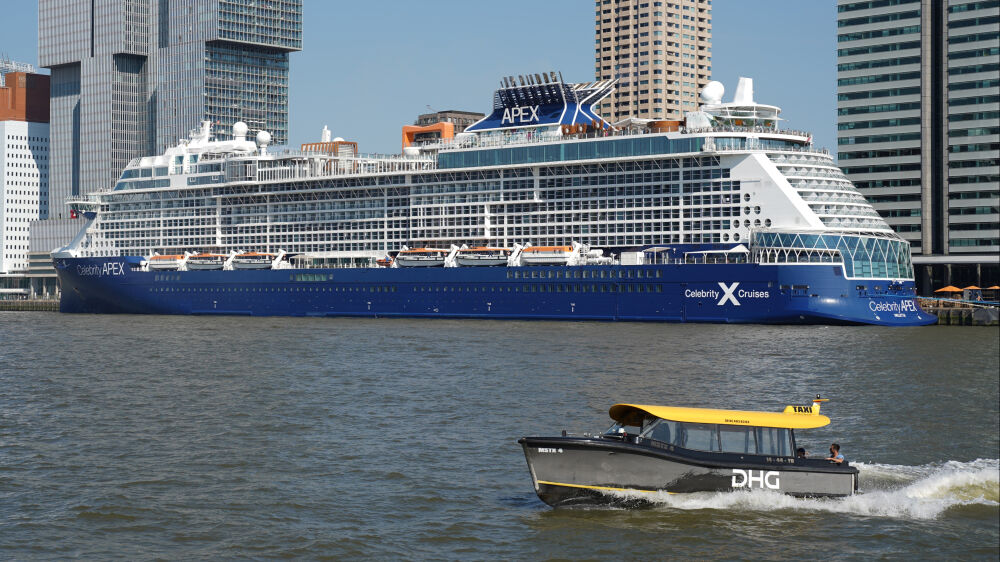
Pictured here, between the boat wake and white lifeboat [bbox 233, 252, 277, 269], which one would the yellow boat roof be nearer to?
the boat wake

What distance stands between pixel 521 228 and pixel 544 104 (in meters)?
12.0

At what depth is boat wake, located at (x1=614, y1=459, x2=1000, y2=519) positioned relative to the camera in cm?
2702

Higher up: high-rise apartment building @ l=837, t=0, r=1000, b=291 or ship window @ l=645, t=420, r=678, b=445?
high-rise apartment building @ l=837, t=0, r=1000, b=291

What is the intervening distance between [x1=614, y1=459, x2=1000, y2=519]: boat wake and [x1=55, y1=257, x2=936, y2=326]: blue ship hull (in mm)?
52638

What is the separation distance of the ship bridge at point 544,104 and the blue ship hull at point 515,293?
53.4 ft

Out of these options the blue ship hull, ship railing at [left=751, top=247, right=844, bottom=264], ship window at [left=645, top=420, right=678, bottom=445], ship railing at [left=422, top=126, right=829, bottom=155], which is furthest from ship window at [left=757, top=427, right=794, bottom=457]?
ship railing at [left=422, top=126, right=829, bottom=155]

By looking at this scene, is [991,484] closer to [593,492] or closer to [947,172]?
[593,492]

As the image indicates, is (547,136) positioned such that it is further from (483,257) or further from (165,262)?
(165,262)

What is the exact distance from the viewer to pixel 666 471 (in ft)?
88.6

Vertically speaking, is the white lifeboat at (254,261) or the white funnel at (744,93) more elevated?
the white funnel at (744,93)

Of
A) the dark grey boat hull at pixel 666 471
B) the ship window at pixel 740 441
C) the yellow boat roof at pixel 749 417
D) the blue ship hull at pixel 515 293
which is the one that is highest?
the blue ship hull at pixel 515 293

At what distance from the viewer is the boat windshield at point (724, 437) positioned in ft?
89.2

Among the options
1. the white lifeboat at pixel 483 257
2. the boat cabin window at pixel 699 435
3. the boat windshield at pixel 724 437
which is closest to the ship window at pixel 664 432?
the boat windshield at pixel 724 437

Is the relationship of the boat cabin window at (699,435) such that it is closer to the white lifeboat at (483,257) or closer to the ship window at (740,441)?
the ship window at (740,441)
